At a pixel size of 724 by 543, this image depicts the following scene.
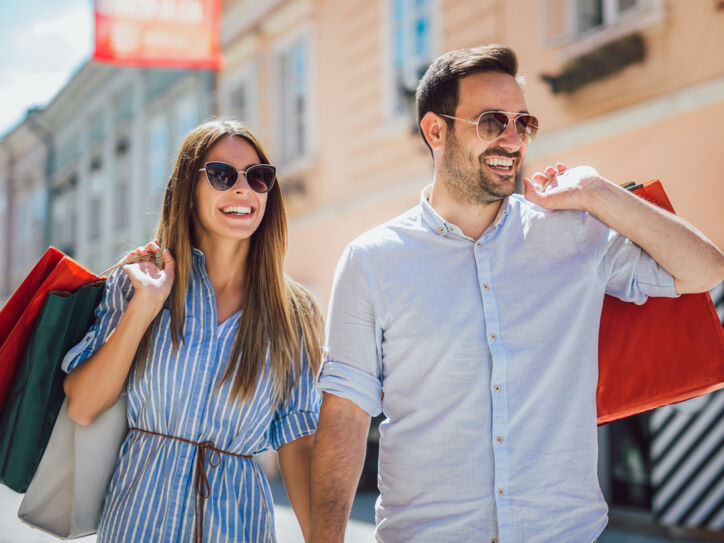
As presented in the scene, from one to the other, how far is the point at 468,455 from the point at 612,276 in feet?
2.31

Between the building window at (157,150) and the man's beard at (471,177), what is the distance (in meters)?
17.5

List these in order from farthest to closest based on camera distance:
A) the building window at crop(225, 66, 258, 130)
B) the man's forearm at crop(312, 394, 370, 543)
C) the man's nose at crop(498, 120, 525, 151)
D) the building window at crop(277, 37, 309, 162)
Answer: the building window at crop(225, 66, 258, 130), the building window at crop(277, 37, 309, 162), the man's nose at crop(498, 120, 525, 151), the man's forearm at crop(312, 394, 370, 543)

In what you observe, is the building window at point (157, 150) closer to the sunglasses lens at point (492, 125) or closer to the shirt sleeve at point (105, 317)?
the shirt sleeve at point (105, 317)

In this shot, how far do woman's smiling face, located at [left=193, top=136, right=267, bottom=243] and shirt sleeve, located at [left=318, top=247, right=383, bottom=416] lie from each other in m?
0.52

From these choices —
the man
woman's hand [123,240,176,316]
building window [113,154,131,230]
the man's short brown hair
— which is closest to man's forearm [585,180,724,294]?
the man

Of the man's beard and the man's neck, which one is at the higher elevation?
the man's beard

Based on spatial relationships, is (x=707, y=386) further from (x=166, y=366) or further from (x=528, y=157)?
(x=528, y=157)

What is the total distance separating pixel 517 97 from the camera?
272cm

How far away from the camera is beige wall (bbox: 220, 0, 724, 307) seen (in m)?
7.23

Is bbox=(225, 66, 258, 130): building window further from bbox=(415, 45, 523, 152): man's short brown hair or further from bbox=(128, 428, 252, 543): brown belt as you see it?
bbox=(128, 428, 252, 543): brown belt

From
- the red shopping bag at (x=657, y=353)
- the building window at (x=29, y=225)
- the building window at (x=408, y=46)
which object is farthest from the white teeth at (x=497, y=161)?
the building window at (x=29, y=225)

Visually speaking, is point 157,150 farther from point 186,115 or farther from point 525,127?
point 525,127

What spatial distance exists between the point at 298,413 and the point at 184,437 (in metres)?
0.42

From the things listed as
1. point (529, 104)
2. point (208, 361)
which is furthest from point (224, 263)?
point (529, 104)
